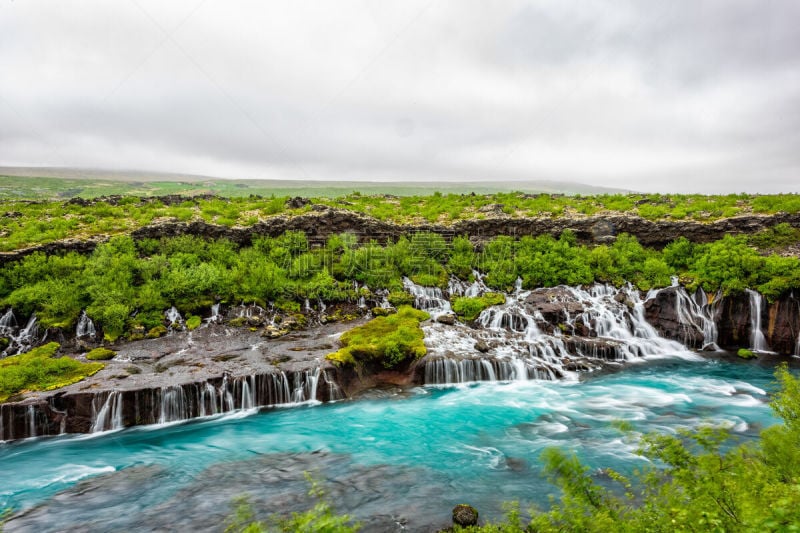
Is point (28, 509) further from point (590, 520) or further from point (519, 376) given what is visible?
point (519, 376)

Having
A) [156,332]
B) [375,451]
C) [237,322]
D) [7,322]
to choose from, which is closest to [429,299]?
[237,322]

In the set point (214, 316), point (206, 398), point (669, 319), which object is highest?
point (669, 319)

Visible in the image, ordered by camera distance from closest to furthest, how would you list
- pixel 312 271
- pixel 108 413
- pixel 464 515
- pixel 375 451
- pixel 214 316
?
pixel 464 515, pixel 375 451, pixel 108 413, pixel 214 316, pixel 312 271

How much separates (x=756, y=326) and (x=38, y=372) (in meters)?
34.9

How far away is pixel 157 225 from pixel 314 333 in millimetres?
15147

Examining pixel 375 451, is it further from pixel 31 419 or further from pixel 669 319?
pixel 669 319

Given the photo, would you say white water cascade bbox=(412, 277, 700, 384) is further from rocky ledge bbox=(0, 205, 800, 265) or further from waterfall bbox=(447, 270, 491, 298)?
rocky ledge bbox=(0, 205, 800, 265)

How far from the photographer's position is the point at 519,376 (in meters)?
17.7

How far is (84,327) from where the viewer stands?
1931 centimetres

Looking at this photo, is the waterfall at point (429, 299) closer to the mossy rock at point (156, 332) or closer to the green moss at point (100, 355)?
the mossy rock at point (156, 332)

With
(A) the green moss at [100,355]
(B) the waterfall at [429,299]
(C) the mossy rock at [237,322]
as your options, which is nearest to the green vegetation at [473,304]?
(B) the waterfall at [429,299]

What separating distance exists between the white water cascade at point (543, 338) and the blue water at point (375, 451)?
986 mm

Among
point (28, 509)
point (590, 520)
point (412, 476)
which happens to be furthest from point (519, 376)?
point (28, 509)

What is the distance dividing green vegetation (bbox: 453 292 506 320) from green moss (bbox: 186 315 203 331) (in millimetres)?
15500
